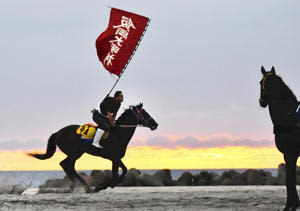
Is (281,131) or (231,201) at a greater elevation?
(281,131)

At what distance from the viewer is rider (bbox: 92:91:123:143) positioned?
11.6 metres

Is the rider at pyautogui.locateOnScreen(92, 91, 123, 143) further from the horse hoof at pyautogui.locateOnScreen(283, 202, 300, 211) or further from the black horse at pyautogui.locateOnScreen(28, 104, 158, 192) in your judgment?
Answer: the horse hoof at pyautogui.locateOnScreen(283, 202, 300, 211)

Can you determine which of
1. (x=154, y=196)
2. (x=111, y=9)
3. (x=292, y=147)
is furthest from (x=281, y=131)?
(x=111, y=9)

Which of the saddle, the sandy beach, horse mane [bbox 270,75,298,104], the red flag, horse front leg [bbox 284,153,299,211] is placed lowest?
the sandy beach

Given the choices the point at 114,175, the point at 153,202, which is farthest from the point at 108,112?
the point at 153,202

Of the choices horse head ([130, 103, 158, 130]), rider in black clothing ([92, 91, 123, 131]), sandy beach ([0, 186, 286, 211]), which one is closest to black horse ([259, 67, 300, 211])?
sandy beach ([0, 186, 286, 211])

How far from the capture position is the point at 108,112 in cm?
1158

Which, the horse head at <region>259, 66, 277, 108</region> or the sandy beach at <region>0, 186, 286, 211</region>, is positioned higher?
the horse head at <region>259, 66, 277, 108</region>

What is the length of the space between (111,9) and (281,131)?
20.2ft

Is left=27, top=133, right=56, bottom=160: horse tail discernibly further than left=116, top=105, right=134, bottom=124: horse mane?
Yes

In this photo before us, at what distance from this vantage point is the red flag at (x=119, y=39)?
11703mm

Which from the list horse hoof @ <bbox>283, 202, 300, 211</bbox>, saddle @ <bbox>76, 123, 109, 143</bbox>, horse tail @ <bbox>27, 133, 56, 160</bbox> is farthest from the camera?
horse tail @ <bbox>27, 133, 56, 160</bbox>

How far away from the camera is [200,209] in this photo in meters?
8.47

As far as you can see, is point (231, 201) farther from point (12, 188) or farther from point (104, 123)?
point (12, 188)
